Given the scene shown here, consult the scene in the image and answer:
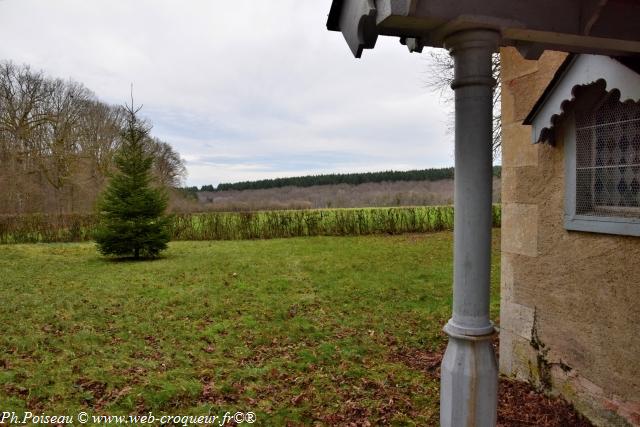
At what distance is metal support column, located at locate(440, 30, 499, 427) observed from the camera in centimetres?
150

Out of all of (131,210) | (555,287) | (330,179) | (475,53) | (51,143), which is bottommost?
(555,287)

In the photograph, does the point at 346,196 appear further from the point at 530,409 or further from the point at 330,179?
the point at 530,409

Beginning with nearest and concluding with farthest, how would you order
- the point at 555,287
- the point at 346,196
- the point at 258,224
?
the point at 555,287
the point at 258,224
the point at 346,196

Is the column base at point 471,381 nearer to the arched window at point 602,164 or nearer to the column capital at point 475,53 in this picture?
the column capital at point 475,53

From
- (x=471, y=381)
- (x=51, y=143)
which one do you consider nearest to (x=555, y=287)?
(x=471, y=381)

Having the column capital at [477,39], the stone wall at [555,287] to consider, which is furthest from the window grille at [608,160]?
the column capital at [477,39]

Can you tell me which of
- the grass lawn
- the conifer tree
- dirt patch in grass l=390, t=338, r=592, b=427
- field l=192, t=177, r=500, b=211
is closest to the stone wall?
dirt patch in grass l=390, t=338, r=592, b=427

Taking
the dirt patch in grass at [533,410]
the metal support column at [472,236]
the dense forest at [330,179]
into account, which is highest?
the dense forest at [330,179]

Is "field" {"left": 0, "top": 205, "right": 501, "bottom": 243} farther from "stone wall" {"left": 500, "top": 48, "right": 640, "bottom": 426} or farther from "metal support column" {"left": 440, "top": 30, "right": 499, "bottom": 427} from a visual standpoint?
"metal support column" {"left": 440, "top": 30, "right": 499, "bottom": 427}

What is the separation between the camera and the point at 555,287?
3176 millimetres

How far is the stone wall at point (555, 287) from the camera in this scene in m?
2.64

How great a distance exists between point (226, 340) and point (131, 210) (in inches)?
308

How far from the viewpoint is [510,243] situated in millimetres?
3635


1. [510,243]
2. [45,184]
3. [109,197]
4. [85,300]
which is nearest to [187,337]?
[85,300]
